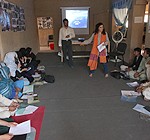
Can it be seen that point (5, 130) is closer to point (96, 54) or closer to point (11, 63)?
point (11, 63)

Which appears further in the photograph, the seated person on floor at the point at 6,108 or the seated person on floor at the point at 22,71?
the seated person on floor at the point at 22,71

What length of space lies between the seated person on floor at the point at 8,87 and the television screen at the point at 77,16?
552 centimetres

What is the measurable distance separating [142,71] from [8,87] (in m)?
2.88

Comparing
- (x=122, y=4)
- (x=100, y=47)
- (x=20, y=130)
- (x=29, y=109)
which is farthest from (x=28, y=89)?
(x=122, y=4)

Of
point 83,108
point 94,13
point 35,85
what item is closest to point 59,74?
point 35,85

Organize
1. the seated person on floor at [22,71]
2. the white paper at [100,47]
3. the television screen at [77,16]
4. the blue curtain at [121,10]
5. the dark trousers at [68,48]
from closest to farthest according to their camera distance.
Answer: the seated person on floor at [22,71] → the white paper at [100,47] → the dark trousers at [68,48] → the blue curtain at [121,10] → the television screen at [77,16]

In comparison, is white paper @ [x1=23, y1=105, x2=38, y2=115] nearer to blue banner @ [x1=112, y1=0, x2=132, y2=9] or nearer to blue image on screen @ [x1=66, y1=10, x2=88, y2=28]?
blue banner @ [x1=112, y1=0, x2=132, y2=9]

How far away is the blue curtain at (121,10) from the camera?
5.14 meters

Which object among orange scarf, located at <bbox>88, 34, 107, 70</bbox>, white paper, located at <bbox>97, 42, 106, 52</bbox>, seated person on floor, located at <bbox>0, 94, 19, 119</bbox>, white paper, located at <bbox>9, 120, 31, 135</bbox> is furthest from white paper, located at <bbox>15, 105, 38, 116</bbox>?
white paper, located at <bbox>97, 42, 106, 52</bbox>

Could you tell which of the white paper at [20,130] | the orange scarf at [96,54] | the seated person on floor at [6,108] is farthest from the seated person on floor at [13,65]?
the orange scarf at [96,54]

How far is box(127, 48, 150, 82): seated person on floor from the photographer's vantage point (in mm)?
3439

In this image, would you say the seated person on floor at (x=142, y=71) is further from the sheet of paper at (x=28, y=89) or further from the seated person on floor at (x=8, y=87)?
the seated person on floor at (x=8, y=87)

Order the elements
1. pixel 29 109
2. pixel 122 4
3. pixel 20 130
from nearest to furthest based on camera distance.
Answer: pixel 20 130 → pixel 29 109 → pixel 122 4

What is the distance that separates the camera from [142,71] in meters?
3.57
